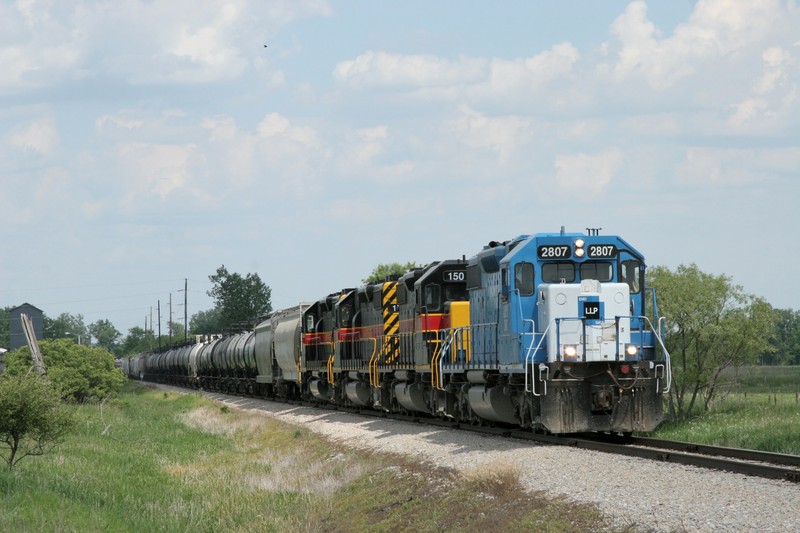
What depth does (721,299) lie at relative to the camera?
51.3m

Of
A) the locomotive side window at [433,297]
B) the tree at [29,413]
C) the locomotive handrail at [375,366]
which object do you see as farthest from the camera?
the locomotive handrail at [375,366]

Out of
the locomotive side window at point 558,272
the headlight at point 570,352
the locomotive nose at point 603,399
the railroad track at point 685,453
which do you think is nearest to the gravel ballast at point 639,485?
the railroad track at point 685,453

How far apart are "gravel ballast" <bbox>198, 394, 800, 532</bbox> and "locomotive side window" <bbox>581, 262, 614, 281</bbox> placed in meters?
3.17

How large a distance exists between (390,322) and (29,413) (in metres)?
10.6

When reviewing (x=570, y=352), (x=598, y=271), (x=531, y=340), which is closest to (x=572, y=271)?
(x=598, y=271)

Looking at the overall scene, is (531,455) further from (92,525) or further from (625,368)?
(92,525)

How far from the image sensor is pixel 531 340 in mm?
18047

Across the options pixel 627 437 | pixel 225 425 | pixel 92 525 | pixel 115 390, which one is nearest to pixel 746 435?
pixel 627 437

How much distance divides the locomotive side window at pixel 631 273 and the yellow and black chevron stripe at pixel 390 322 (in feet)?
32.8

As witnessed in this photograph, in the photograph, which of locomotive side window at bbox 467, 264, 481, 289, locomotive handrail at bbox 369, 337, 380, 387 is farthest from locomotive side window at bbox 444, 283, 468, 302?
locomotive handrail at bbox 369, 337, 380, 387

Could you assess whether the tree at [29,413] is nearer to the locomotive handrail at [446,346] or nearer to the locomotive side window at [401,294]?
the locomotive handrail at [446,346]

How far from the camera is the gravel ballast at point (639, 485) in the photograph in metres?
9.90

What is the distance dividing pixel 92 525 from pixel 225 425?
19.1 meters

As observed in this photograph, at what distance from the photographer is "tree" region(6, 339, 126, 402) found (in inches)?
2005
